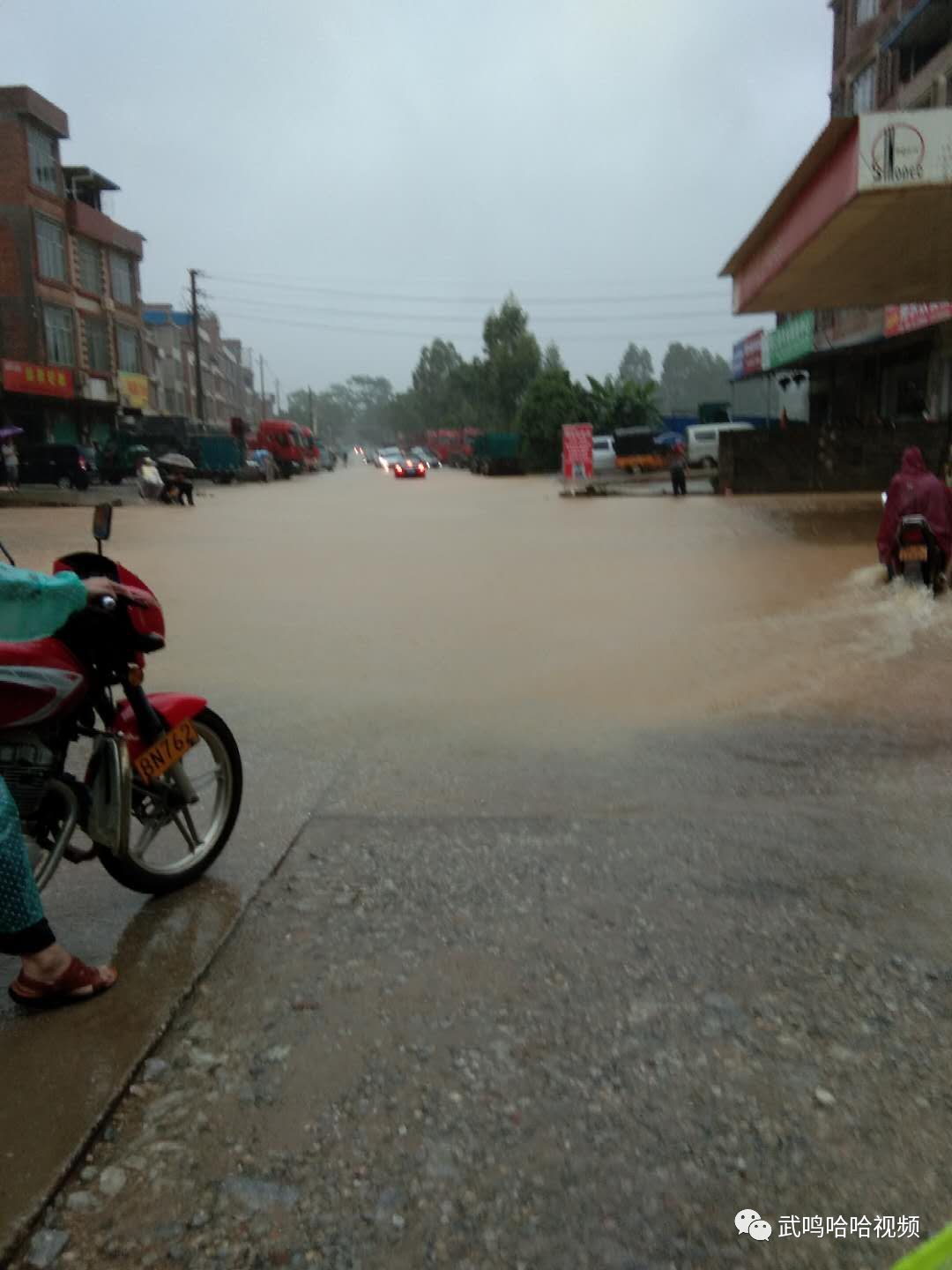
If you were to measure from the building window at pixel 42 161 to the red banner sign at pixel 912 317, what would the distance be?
29.2 meters

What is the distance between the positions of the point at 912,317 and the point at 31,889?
26857mm

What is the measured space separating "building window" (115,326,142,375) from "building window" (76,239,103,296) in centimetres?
235

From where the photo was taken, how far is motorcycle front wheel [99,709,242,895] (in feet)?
11.4

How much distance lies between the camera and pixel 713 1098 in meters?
2.44

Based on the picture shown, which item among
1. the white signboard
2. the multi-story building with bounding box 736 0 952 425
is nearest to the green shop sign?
the multi-story building with bounding box 736 0 952 425

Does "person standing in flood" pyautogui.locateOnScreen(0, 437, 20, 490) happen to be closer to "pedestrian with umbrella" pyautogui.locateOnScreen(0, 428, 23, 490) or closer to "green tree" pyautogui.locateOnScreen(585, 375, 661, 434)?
"pedestrian with umbrella" pyautogui.locateOnScreen(0, 428, 23, 490)

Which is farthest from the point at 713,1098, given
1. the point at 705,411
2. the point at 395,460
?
the point at 395,460

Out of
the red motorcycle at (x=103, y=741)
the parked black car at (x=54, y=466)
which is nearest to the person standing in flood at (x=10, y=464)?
the parked black car at (x=54, y=466)

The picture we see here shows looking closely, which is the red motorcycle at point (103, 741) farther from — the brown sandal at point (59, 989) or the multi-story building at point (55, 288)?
the multi-story building at point (55, 288)

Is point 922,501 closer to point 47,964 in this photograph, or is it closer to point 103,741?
point 103,741

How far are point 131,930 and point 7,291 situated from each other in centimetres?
4058

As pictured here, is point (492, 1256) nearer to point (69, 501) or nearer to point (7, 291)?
point (69, 501)

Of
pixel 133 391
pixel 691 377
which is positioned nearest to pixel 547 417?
pixel 133 391

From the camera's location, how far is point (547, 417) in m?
51.3
